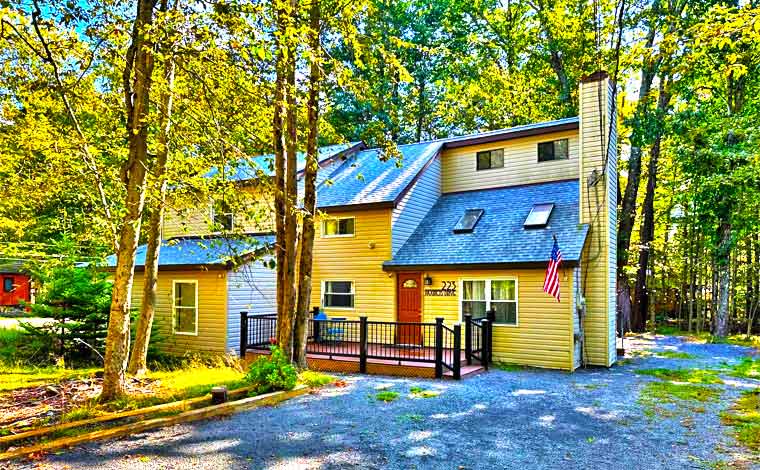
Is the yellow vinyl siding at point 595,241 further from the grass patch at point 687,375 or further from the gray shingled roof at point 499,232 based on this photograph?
the grass patch at point 687,375

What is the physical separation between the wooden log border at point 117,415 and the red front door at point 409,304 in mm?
6151

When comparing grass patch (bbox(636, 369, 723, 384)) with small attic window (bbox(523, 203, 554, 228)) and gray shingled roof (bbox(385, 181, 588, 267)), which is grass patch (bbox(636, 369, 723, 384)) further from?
small attic window (bbox(523, 203, 554, 228))

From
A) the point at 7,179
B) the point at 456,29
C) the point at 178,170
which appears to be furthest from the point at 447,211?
the point at 456,29

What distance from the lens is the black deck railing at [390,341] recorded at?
10.8m

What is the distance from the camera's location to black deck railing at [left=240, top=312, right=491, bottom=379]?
426 inches

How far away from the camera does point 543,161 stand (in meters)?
14.7

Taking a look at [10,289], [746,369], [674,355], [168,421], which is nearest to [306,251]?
[168,421]

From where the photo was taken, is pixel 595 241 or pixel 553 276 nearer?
pixel 553 276

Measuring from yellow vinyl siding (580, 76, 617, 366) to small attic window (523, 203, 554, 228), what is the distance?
89 cm

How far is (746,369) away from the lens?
40.3 feet

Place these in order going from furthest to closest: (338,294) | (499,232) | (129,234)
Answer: (338,294) → (499,232) → (129,234)

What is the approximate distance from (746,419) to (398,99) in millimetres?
20006

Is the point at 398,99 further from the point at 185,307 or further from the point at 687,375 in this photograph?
the point at 687,375

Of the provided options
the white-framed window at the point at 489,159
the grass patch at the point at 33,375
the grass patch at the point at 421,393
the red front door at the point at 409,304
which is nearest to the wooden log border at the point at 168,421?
the grass patch at the point at 421,393
